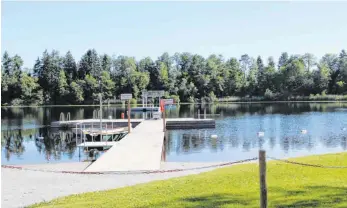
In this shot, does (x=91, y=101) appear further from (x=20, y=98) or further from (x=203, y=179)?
(x=203, y=179)

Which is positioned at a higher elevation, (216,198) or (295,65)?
(295,65)

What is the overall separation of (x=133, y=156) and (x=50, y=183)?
238 inches

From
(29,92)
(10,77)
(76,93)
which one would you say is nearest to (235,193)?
(76,93)

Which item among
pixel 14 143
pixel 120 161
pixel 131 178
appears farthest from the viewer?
pixel 14 143

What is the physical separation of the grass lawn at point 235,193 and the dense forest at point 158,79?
84.3 metres

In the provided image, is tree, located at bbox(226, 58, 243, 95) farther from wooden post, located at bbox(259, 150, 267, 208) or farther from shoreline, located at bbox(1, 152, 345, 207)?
wooden post, located at bbox(259, 150, 267, 208)

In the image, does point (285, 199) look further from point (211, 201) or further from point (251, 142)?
point (251, 142)

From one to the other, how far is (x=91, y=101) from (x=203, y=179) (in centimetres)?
8799

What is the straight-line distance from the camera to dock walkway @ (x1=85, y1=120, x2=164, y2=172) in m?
16.1

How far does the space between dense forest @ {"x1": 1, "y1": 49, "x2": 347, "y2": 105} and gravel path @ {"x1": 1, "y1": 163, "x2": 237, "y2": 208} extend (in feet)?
267

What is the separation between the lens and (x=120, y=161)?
691 inches

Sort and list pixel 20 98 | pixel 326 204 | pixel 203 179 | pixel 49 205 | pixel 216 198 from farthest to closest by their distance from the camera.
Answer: pixel 20 98, pixel 203 179, pixel 49 205, pixel 216 198, pixel 326 204

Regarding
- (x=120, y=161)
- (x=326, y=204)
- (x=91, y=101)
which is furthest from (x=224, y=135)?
(x=91, y=101)

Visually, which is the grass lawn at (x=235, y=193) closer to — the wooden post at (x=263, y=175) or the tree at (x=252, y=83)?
the wooden post at (x=263, y=175)
